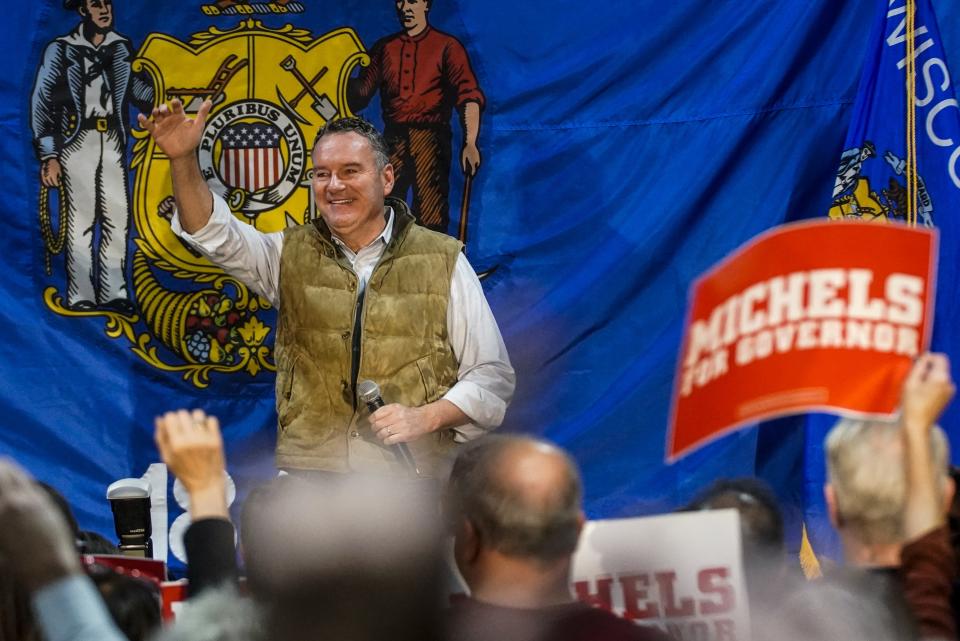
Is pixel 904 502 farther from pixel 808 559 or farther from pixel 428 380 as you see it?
pixel 808 559

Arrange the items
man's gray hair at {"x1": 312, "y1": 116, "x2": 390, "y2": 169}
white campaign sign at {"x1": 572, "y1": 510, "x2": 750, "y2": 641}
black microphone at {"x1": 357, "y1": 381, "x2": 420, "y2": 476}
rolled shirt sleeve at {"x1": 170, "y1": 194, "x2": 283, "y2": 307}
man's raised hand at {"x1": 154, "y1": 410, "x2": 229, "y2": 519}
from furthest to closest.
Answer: man's gray hair at {"x1": 312, "y1": 116, "x2": 390, "y2": 169}
rolled shirt sleeve at {"x1": 170, "y1": 194, "x2": 283, "y2": 307}
black microphone at {"x1": 357, "y1": 381, "x2": 420, "y2": 476}
white campaign sign at {"x1": 572, "y1": 510, "x2": 750, "y2": 641}
man's raised hand at {"x1": 154, "y1": 410, "x2": 229, "y2": 519}

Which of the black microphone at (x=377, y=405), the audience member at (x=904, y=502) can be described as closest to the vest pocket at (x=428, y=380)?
the black microphone at (x=377, y=405)

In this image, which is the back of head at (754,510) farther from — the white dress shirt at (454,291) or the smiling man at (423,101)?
the smiling man at (423,101)

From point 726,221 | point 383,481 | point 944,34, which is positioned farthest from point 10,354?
point 383,481

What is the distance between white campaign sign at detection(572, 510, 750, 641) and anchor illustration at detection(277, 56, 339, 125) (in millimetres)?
3627

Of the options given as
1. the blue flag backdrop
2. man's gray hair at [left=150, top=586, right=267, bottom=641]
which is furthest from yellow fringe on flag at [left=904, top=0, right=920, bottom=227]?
man's gray hair at [left=150, top=586, right=267, bottom=641]

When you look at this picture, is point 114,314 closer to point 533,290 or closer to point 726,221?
point 533,290

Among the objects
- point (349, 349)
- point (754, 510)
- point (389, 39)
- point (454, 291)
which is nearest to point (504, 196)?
point (389, 39)

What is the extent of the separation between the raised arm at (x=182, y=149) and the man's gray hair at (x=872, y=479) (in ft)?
9.18

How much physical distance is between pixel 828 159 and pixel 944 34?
617 mm

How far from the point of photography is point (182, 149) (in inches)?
201

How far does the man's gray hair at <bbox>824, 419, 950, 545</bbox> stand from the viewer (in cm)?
275

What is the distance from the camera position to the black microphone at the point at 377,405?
467 centimetres

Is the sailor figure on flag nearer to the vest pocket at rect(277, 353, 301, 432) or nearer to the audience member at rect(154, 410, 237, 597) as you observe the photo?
the vest pocket at rect(277, 353, 301, 432)
